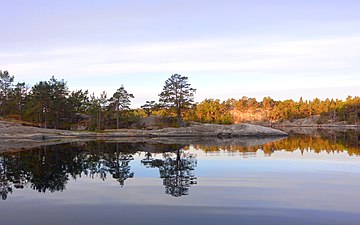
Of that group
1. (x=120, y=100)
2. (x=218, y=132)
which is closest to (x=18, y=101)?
(x=120, y=100)

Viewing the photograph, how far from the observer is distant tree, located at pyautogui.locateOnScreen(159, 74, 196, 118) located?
8331 cm

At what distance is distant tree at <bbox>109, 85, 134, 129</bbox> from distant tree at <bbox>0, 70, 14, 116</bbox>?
34267 millimetres

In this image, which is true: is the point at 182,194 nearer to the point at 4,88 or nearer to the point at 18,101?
the point at 18,101

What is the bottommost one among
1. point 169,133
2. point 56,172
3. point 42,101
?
point 56,172

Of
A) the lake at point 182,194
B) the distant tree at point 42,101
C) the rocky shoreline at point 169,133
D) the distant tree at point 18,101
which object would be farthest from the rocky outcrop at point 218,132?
the lake at point 182,194

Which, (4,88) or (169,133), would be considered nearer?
(169,133)

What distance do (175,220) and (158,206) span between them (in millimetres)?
2089

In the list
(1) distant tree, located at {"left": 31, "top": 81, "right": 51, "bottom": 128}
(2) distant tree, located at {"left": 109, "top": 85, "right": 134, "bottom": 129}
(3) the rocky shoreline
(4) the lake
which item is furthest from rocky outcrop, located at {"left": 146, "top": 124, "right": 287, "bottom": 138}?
(4) the lake

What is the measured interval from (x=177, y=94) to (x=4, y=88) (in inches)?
2147

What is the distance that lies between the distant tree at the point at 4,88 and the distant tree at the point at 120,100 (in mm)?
34267

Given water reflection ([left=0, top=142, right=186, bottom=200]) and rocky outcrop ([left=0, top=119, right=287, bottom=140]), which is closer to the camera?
water reflection ([left=0, top=142, right=186, bottom=200])

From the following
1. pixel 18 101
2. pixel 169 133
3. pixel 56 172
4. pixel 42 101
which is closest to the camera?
pixel 56 172

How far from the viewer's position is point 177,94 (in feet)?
275

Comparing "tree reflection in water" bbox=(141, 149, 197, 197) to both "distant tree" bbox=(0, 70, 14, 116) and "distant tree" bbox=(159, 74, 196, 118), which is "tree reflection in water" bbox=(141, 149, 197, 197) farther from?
"distant tree" bbox=(0, 70, 14, 116)
